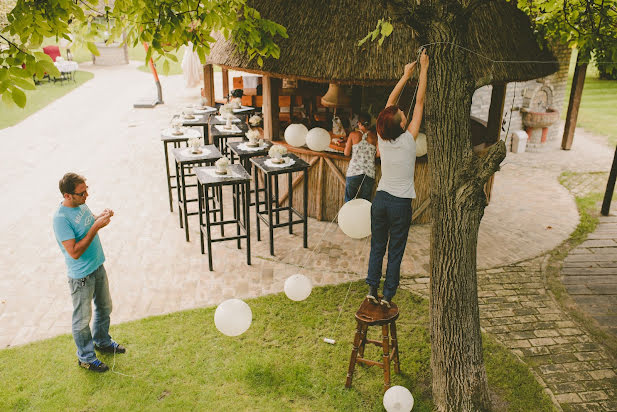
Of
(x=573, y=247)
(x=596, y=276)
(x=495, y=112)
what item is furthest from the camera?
(x=495, y=112)

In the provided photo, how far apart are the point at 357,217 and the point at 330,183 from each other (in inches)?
142

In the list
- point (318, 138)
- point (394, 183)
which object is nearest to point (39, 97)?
point (318, 138)

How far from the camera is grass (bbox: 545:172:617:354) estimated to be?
5.88 metres

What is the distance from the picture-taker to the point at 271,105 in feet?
29.5

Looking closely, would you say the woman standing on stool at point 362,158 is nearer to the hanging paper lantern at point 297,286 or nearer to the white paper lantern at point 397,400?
the hanging paper lantern at point 297,286

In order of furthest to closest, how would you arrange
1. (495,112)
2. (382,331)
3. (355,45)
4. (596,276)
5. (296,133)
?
(495,112), (296,133), (355,45), (596,276), (382,331)

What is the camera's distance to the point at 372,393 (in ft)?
15.9

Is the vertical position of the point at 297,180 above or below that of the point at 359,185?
below

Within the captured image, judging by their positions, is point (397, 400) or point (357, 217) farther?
point (357, 217)

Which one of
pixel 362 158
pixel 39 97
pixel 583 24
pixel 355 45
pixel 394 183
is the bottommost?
pixel 39 97

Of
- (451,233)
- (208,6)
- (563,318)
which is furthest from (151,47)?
(563,318)

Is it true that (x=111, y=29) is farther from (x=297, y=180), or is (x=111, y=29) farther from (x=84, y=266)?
(x=297, y=180)

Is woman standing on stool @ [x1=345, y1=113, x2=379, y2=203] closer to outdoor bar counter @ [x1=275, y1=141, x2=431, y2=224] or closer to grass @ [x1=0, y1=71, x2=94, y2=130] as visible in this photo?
outdoor bar counter @ [x1=275, y1=141, x2=431, y2=224]

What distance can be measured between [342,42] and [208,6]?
2.94m
